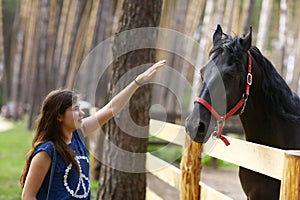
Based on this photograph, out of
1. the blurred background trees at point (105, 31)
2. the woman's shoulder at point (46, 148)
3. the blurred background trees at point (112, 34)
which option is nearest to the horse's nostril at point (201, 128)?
the woman's shoulder at point (46, 148)

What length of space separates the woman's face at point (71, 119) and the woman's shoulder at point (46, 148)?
0.14 meters

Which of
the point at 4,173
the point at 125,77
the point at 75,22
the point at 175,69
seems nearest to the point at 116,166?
the point at 125,77

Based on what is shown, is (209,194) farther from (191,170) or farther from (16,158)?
(16,158)

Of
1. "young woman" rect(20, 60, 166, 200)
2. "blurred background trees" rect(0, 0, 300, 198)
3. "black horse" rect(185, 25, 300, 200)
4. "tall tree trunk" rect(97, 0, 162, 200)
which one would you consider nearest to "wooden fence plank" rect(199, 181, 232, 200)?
"black horse" rect(185, 25, 300, 200)

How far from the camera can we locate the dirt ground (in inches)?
257

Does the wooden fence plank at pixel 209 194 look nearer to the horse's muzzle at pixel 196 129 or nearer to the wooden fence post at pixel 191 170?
the wooden fence post at pixel 191 170

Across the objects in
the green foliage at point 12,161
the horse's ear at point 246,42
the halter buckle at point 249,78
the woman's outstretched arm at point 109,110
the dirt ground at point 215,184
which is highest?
the horse's ear at point 246,42

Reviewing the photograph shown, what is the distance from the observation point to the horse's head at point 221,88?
2.87 meters

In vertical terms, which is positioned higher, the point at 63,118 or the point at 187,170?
the point at 63,118

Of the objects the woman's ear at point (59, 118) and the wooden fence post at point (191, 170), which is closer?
the woman's ear at point (59, 118)

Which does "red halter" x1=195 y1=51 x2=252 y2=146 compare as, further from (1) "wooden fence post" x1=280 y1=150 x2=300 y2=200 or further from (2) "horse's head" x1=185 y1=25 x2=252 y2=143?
(1) "wooden fence post" x1=280 y1=150 x2=300 y2=200

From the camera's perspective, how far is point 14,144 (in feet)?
46.4

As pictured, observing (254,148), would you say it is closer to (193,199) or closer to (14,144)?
(193,199)

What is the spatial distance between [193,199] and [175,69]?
568 inches
